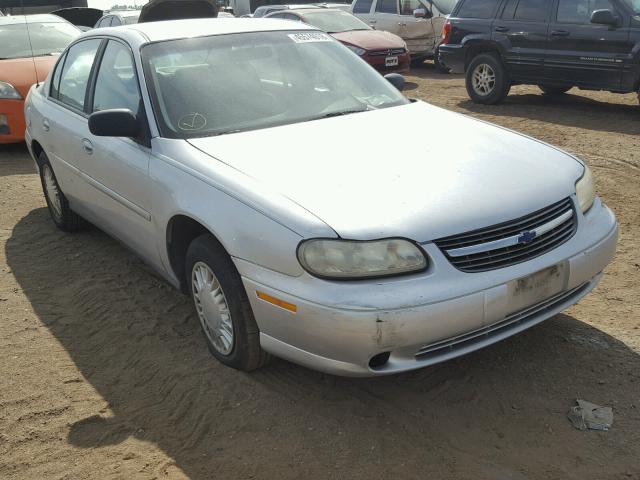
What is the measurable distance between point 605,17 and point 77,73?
Answer: 685cm

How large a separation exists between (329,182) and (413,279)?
Answer: 603 millimetres

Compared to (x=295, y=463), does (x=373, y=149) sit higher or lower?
higher

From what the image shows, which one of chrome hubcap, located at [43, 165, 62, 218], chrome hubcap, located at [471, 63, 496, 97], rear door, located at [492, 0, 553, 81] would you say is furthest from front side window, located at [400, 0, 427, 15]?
chrome hubcap, located at [43, 165, 62, 218]

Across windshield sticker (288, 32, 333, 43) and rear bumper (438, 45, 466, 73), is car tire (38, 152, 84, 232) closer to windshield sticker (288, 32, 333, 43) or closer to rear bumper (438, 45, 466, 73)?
windshield sticker (288, 32, 333, 43)

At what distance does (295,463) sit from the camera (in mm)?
2818

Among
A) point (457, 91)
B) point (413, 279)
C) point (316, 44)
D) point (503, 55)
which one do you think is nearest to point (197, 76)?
point (316, 44)

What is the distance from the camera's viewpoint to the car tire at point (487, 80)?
10.5m

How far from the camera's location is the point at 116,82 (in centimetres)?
426

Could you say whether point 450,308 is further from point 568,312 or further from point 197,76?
point 197,76

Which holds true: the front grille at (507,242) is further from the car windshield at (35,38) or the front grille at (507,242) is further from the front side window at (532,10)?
the car windshield at (35,38)

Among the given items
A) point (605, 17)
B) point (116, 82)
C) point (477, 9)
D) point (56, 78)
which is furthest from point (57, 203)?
point (477, 9)

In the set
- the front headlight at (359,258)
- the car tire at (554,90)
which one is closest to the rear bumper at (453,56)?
the car tire at (554,90)

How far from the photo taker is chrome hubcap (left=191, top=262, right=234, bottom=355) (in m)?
3.35

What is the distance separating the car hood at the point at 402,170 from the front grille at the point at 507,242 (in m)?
0.04
